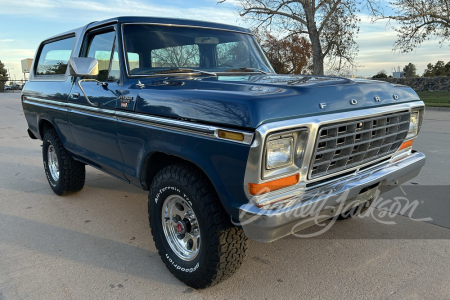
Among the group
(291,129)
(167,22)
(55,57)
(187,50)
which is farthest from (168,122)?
(55,57)

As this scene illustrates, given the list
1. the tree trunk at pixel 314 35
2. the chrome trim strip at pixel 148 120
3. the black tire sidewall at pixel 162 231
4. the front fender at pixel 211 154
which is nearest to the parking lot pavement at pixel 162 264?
the black tire sidewall at pixel 162 231

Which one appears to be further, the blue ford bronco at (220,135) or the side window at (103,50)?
the side window at (103,50)

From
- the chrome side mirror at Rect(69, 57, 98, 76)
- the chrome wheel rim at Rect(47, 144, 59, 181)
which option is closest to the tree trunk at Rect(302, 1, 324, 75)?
the chrome wheel rim at Rect(47, 144, 59, 181)

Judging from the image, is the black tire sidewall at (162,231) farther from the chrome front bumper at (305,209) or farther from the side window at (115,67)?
the side window at (115,67)

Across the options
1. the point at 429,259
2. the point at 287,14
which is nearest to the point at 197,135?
the point at 429,259

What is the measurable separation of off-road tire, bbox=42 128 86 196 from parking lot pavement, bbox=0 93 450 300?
249mm

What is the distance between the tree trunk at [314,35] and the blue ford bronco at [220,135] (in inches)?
645

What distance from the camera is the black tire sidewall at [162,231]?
252cm

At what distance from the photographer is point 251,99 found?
2.19 meters

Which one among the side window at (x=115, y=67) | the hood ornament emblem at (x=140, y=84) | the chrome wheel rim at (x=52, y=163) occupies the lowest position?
the chrome wheel rim at (x=52, y=163)

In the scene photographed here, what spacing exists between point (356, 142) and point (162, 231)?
1.59 metres

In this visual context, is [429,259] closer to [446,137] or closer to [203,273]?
[203,273]

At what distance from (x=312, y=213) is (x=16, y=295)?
211 cm

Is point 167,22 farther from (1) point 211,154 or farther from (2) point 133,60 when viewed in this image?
(1) point 211,154
